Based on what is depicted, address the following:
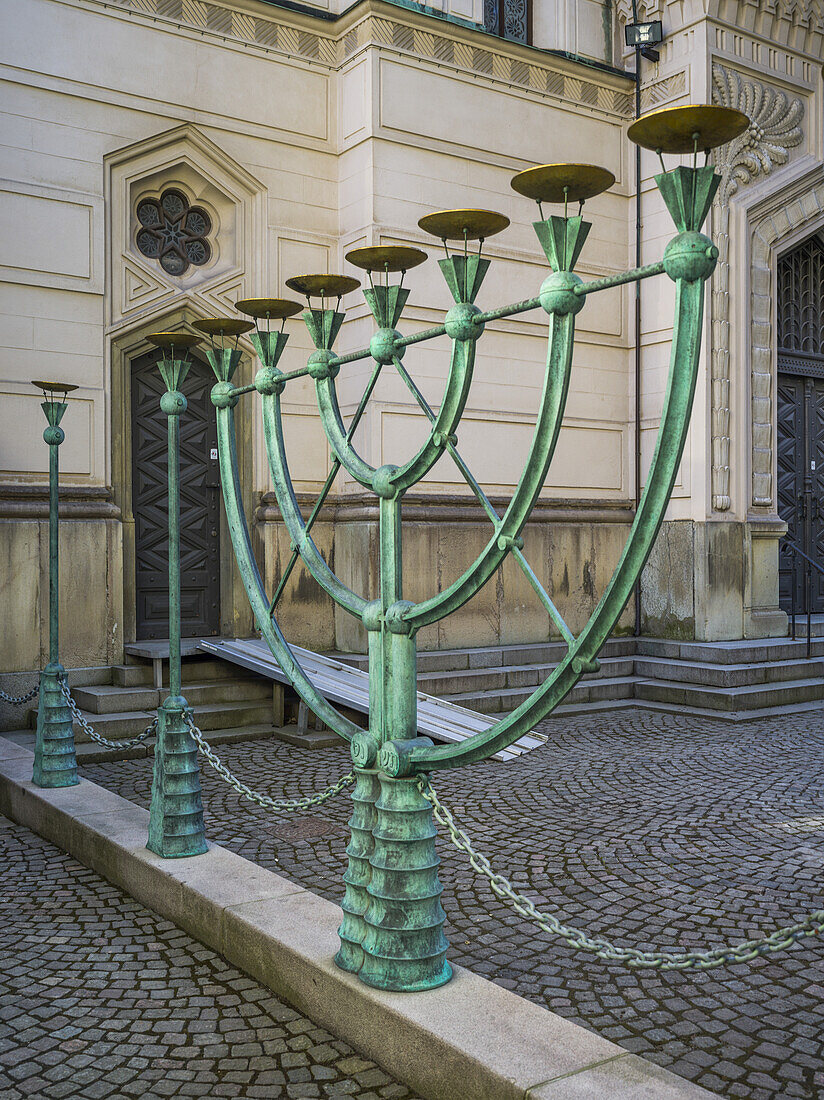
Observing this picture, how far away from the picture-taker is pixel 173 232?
10.3 metres

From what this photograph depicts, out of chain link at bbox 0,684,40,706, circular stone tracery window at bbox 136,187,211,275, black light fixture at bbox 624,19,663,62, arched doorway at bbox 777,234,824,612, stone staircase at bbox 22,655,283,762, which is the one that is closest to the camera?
chain link at bbox 0,684,40,706

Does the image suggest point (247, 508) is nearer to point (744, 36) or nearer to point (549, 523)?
point (549, 523)

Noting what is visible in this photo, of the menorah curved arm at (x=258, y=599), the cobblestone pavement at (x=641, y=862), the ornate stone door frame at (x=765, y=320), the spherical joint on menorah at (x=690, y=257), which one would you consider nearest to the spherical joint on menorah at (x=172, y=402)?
the menorah curved arm at (x=258, y=599)

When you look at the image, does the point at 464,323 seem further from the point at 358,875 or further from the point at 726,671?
the point at 726,671

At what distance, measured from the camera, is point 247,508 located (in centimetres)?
1045

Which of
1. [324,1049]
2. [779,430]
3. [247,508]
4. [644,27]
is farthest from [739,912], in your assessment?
[644,27]

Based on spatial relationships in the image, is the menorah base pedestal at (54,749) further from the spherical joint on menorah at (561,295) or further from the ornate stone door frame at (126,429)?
the spherical joint on menorah at (561,295)

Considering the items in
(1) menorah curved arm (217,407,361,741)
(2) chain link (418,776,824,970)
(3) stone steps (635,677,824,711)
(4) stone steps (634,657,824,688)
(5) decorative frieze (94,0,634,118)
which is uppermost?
(5) decorative frieze (94,0,634,118)

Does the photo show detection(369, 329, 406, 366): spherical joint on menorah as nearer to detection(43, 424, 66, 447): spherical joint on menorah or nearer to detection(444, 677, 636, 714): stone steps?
detection(43, 424, 66, 447): spherical joint on menorah

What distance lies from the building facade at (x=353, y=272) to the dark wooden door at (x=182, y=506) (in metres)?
0.03

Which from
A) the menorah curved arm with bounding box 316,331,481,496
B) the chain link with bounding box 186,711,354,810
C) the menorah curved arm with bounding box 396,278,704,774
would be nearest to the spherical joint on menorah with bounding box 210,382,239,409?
the menorah curved arm with bounding box 316,331,481,496

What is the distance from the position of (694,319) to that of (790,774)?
5395mm

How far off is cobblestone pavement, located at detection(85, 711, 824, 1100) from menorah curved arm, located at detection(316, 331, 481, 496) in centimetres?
190

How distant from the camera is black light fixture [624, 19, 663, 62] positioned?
A: 11602mm
